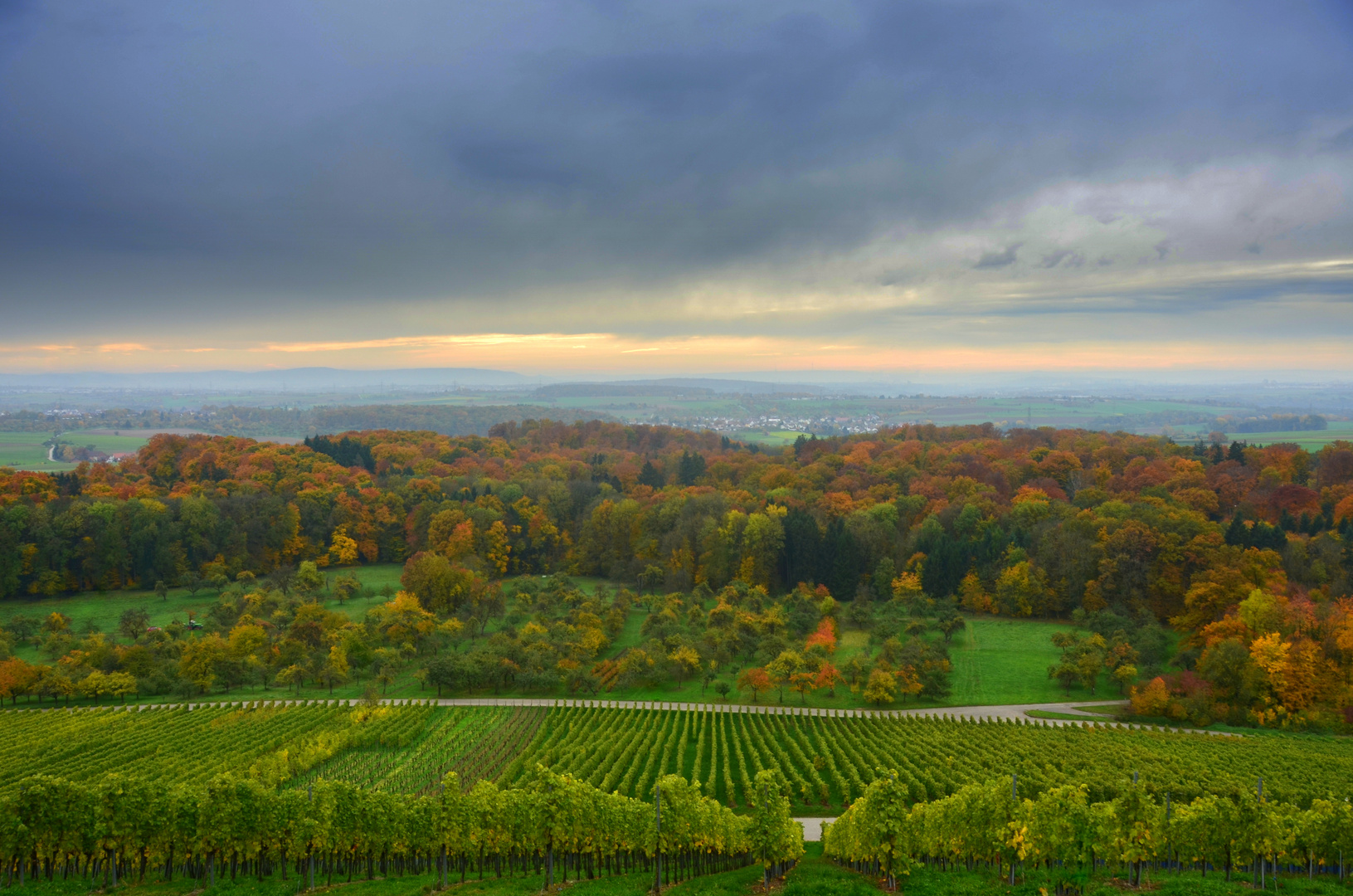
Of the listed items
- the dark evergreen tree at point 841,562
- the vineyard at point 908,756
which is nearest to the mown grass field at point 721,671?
the vineyard at point 908,756

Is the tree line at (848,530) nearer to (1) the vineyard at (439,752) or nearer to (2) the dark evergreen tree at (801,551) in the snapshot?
(2) the dark evergreen tree at (801,551)

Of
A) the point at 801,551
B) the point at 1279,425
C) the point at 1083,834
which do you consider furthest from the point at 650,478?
the point at 1279,425

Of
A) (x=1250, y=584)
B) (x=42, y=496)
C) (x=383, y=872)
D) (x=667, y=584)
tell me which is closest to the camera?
(x=383, y=872)

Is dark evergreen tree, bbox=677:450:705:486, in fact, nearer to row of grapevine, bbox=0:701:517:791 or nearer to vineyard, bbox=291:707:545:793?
vineyard, bbox=291:707:545:793

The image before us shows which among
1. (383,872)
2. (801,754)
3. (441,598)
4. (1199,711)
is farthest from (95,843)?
(1199,711)

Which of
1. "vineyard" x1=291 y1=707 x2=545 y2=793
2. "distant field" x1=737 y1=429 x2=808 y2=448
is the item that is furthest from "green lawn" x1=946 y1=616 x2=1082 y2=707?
"distant field" x1=737 y1=429 x2=808 y2=448

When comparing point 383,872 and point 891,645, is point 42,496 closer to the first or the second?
point 383,872

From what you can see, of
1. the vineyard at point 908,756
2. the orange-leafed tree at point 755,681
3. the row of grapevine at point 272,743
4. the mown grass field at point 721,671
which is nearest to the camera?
the vineyard at point 908,756
